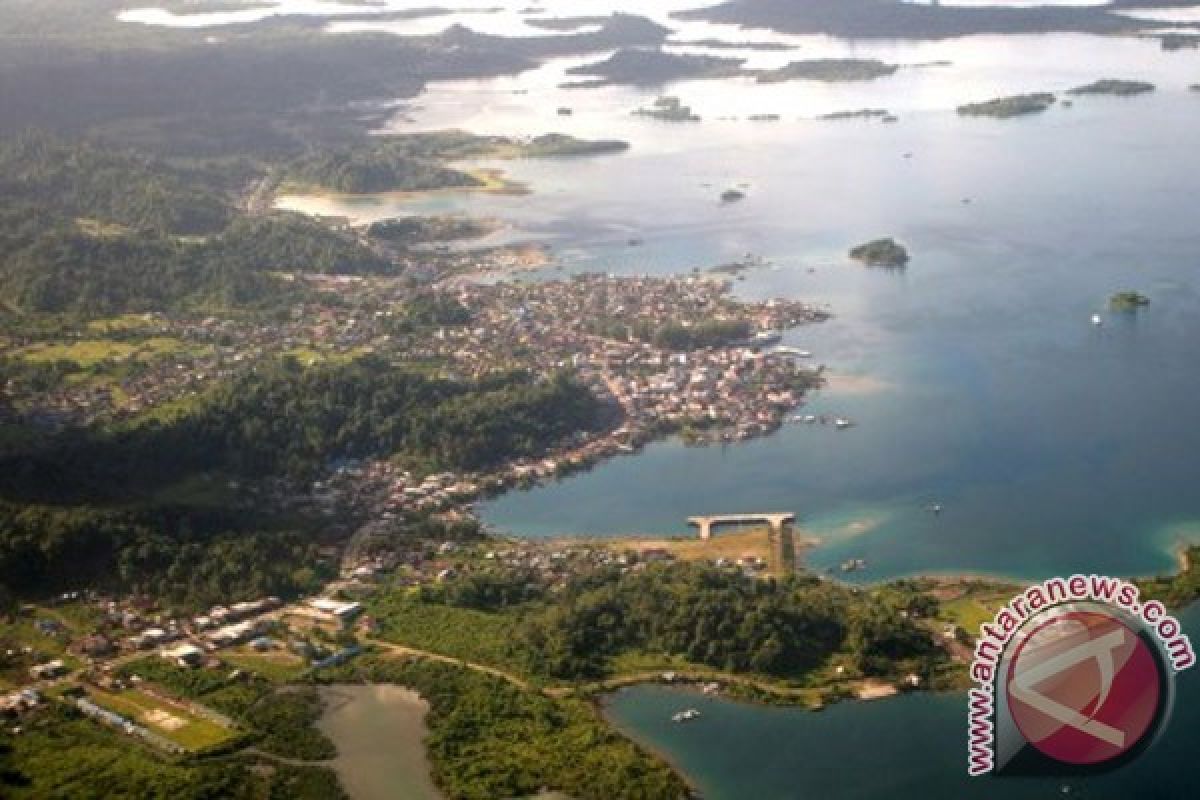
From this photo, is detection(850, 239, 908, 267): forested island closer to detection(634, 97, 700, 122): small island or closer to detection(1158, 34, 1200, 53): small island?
detection(634, 97, 700, 122): small island

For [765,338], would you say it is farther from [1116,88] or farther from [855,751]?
[1116,88]

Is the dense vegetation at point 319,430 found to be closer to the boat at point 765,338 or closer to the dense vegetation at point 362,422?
the dense vegetation at point 362,422

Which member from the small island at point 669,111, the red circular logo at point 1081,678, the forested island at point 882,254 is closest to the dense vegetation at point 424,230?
the forested island at point 882,254

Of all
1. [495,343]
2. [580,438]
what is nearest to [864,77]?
[495,343]

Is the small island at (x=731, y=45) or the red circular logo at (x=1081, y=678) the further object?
the small island at (x=731, y=45)

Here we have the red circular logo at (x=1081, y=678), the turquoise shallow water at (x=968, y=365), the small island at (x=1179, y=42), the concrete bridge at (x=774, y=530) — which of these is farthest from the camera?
the small island at (x=1179, y=42)

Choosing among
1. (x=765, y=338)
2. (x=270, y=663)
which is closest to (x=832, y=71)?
(x=765, y=338)
